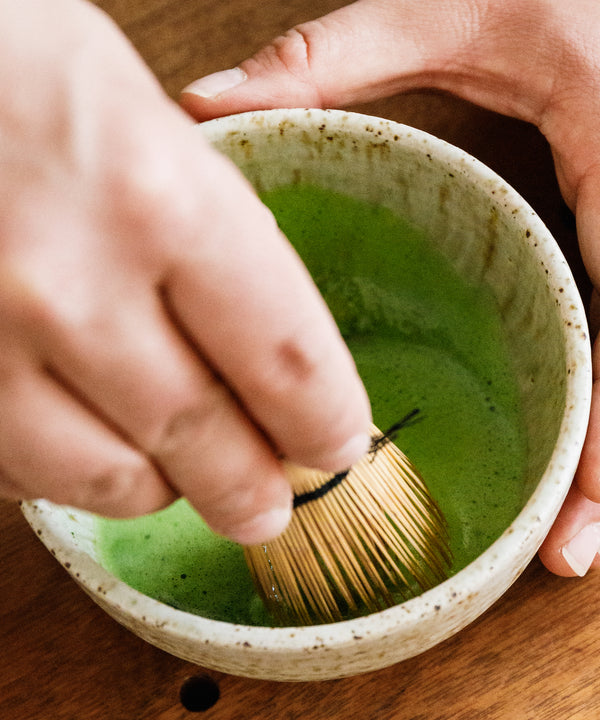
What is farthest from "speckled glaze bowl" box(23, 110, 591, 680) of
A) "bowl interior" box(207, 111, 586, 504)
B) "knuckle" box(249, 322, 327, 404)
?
"knuckle" box(249, 322, 327, 404)

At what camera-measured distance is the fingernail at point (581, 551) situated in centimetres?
41

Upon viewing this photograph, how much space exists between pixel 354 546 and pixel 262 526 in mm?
123

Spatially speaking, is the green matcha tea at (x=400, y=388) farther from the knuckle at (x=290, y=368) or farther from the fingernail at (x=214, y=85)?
the knuckle at (x=290, y=368)

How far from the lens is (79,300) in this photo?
189 millimetres

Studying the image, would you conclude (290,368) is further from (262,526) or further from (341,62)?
(341,62)

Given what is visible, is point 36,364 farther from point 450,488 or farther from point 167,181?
point 450,488

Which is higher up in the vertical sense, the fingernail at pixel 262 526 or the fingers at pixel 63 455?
the fingers at pixel 63 455

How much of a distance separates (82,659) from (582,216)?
1.28 ft

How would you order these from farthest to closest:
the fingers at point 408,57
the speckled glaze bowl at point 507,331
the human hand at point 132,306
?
the fingers at point 408,57
the speckled glaze bowl at point 507,331
the human hand at point 132,306

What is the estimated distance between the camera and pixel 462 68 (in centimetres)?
57

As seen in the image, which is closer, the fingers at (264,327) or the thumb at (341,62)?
the fingers at (264,327)

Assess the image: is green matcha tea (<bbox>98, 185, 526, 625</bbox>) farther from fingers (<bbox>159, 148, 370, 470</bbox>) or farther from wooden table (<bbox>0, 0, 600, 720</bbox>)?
fingers (<bbox>159, 148, 370, 470</bbox>)

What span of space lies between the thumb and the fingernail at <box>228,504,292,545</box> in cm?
31

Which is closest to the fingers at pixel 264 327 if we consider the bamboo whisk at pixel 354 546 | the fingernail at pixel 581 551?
the bamboo whisk at pixel 354 546
